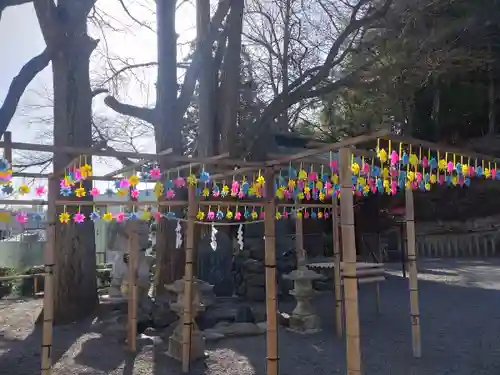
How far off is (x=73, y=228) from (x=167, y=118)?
356cm

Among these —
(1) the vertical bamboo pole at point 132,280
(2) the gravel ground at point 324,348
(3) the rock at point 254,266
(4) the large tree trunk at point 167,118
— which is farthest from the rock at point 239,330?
(4) the large tree trunk at point 167,118

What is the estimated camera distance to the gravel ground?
559cm

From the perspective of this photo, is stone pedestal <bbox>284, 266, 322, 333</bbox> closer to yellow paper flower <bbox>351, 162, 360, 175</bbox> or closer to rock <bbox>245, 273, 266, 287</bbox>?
rock <bbox>245, 273, 266, 287</bbox>

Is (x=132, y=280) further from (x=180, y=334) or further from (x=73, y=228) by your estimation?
(x=73, y=228)

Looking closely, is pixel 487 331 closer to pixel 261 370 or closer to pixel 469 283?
pixel 261 370

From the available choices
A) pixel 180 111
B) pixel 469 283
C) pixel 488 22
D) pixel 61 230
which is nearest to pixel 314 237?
pixel 469 283

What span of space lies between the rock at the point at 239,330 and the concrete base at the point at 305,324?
54 centimetres

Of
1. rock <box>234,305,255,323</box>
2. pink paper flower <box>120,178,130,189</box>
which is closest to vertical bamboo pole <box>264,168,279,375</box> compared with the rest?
pink paper flower <box>120,178,130,189</box>

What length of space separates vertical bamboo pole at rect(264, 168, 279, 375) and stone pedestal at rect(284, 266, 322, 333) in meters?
2.98

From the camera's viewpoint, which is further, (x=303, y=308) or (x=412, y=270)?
(x=303, y=308)

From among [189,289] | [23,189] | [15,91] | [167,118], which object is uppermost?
[167,118]

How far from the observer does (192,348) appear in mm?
5844

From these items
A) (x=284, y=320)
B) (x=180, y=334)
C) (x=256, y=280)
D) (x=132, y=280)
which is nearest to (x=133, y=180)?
(x=132, y=280)

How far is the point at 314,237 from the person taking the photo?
17281 mm
